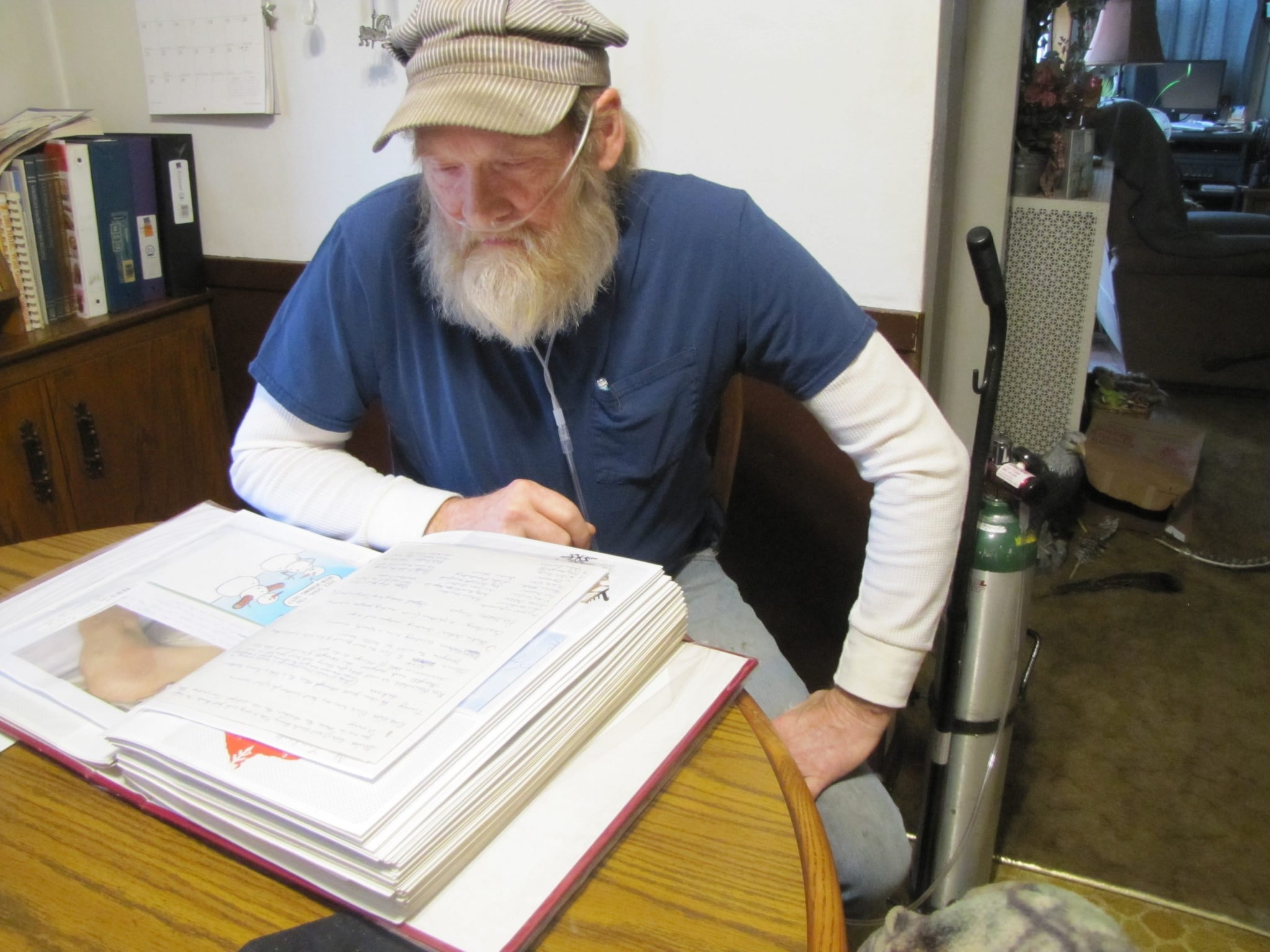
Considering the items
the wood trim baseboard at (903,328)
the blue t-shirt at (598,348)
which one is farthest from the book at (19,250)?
the wood trim baseboard at (903,328)

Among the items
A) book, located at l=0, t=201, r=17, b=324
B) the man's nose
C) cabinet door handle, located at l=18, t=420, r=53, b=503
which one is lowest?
cabinet door handle, located at l=18, t=420, r=53, b=503

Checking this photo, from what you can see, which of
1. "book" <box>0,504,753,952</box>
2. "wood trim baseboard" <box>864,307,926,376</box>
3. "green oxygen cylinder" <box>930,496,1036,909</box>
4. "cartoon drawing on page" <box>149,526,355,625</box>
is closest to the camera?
"book" <box>0,504,753,952</box>

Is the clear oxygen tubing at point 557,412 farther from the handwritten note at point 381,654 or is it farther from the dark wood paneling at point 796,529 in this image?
the dark wood paneling at point 796,529

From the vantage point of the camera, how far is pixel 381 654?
2.09 feet

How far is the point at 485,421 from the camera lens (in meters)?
1.10

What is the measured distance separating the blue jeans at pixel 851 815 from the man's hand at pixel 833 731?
0.03m

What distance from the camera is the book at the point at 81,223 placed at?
1676 millimetres

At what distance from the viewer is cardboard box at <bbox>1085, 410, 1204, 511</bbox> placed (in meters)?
2.65

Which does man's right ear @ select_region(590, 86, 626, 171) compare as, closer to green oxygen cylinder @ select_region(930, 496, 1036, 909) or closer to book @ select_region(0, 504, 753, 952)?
book @ select_region(0, 504, 753, 952)

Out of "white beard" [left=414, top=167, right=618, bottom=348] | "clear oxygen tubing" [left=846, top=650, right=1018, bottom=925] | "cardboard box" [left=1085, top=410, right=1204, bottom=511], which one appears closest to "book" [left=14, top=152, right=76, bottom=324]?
"white beard" [left=414, top=167, right=618, bottom=348]

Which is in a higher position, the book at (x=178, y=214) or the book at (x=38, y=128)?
the book at (x=38, y=128)

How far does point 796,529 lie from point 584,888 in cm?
115

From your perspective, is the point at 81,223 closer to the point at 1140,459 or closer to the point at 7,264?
the point at 7,264

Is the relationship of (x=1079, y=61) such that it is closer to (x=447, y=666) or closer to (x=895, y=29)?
(x=895, y=29)
